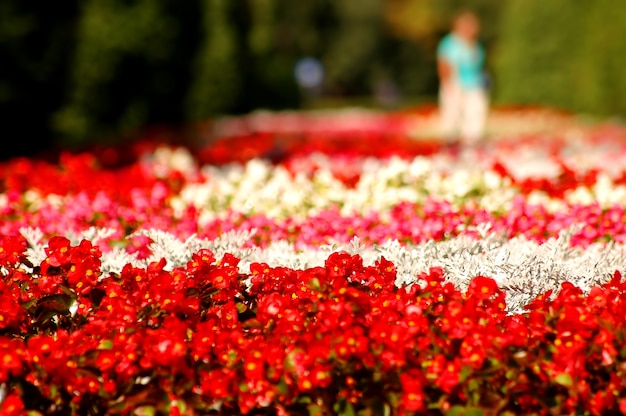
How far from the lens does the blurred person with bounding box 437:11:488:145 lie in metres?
11.1

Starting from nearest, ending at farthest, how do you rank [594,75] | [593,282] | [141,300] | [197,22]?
[141,300], [593,282], [197,22], [594,75]

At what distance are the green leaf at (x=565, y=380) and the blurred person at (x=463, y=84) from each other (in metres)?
8.17

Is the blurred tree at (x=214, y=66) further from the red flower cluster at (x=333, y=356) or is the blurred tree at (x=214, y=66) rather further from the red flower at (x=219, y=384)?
the red flower at (x=219, y=384)

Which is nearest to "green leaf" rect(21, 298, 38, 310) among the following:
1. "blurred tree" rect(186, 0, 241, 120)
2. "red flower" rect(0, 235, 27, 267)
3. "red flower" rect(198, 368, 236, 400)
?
"red flower" rect(0, 235, 27, 267)

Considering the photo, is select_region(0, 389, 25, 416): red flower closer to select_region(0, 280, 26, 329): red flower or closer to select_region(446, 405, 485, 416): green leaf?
select_region(0, 280, 26, 329): red flower

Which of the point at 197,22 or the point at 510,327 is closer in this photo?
the point at 510,327

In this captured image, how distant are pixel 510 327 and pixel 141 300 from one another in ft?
4.26

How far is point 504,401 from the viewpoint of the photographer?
2543 mm

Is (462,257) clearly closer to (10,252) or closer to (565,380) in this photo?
(565,380)

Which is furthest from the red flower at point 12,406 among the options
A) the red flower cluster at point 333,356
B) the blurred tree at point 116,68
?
the blurred tree at point 116,68

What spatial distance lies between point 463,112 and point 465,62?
108 centimetres

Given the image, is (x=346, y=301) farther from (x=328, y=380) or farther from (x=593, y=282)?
(x=593, y=282)

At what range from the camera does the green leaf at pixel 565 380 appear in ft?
8.30

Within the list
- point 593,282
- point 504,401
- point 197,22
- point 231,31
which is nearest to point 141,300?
point 504,401
